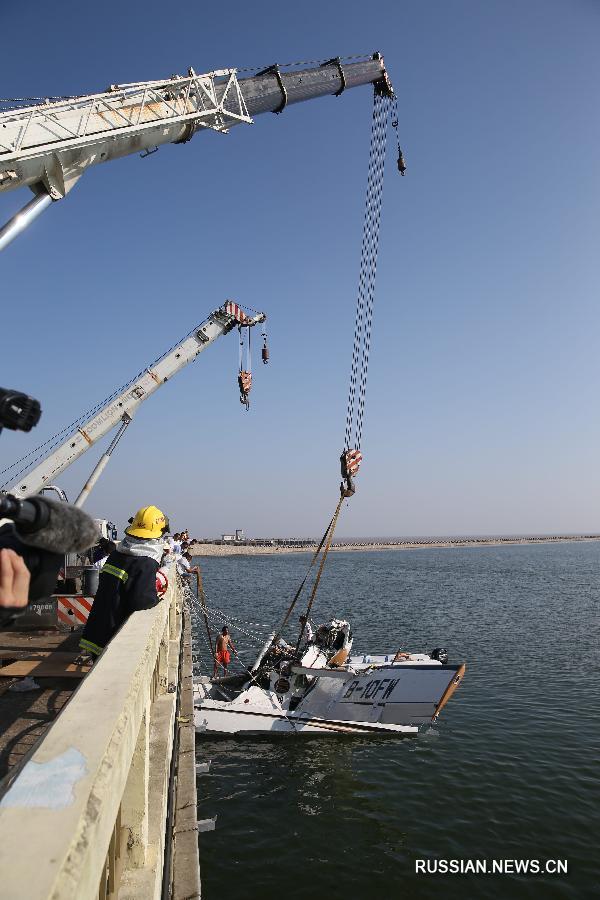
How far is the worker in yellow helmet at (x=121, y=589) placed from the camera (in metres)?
4.78

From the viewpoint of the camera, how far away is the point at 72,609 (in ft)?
34.0

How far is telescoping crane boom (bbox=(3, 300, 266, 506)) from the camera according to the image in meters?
17.4

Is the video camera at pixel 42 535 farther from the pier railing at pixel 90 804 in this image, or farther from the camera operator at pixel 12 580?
the pier railing at pixel 90 804

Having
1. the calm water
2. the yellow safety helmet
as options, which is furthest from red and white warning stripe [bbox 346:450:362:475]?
the yellow safety helmet

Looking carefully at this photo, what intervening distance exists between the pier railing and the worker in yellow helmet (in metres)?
1.38

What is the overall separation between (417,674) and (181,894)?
12.3 meters

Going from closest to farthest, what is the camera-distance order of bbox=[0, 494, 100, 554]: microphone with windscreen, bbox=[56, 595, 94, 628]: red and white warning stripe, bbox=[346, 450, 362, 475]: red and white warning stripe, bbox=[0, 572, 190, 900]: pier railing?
bbox=[0, 572, 190, 900]: pier railing → bbox=[0, 494, 100, 554]: microphone with windscreen → bbox=[56, 595, 94, 628]: red and white warning stripe → bbox=[346, 450, 362, 475]: red and white warning stripe

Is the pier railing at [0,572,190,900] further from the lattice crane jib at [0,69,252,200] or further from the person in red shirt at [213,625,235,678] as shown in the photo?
the person in red shirt at [213,625,235,678]

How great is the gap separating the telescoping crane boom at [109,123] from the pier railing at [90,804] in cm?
950

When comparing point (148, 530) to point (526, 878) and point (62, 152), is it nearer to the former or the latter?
point (62, 152)

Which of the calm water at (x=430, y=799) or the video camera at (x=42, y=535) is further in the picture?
the calm water at (x=430, y=799)

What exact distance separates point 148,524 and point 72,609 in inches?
254

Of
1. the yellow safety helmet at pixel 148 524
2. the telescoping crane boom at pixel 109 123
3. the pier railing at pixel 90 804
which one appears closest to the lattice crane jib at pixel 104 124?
the telescoping crane boom at pixel 109 123

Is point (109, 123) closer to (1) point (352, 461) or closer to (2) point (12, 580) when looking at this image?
(1) point (352, 461)
